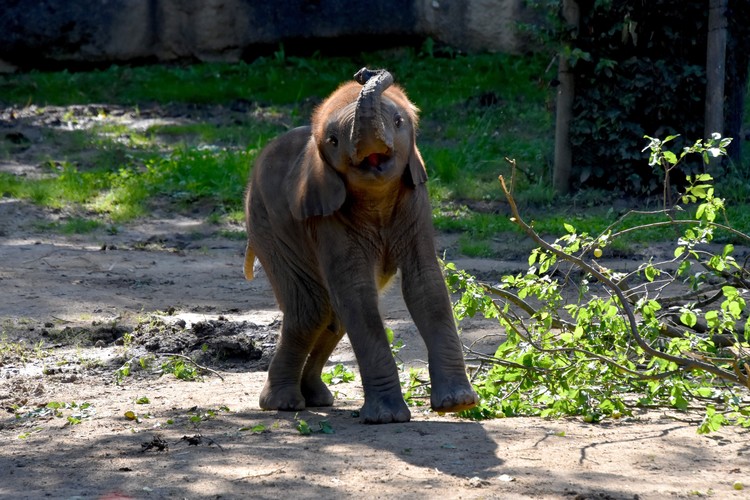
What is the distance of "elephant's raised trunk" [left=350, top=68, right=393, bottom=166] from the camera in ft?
16.9

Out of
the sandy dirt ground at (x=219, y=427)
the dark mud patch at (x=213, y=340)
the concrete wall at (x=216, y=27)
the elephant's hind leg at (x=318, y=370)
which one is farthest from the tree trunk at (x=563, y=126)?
the elephant's hind leg at (x=318, y=370)

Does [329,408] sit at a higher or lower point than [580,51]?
lower

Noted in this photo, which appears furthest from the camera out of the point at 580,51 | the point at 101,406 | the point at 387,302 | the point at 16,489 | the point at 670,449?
the point at 580,51

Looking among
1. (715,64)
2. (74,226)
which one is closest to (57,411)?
(74,226)

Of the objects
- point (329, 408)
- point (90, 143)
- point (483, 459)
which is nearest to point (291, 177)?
point (329, 408)

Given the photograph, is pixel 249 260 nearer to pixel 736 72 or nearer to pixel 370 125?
pixel 370 125

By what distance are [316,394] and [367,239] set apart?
117 centimetres

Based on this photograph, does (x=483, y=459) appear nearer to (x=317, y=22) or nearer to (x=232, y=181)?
(x=232, y=181)

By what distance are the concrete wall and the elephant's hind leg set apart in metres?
Result: 10.2

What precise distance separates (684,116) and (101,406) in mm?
7430

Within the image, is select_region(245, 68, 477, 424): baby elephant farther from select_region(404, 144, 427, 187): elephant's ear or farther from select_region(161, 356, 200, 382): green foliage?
select_region(161, 356, 200, 382): green foliage

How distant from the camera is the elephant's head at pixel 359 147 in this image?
521 centimetres

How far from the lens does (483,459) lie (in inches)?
189

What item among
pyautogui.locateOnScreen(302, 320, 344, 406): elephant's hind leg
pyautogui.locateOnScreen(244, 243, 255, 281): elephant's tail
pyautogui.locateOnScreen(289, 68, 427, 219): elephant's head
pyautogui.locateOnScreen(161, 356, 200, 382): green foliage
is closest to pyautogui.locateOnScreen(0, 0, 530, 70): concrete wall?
pyautogui.locateOnScreen(244, 243, 255, 281): elephant's tail
